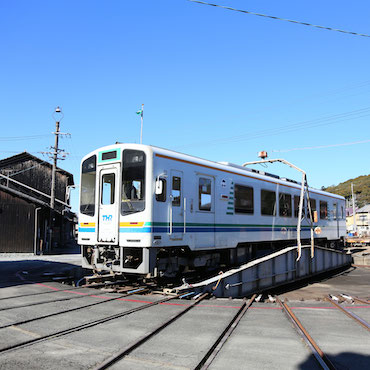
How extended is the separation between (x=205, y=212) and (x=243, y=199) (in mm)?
2283

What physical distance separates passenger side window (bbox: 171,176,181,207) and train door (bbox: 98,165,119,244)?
4.93ft

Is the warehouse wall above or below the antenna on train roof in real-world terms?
below

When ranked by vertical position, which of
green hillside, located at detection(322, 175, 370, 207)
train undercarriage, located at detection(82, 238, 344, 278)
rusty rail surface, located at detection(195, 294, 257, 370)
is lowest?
rusty rail surface, located at detection(195, 294, 257, 370)

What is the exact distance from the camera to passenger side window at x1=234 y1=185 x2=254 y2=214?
40.0 feet

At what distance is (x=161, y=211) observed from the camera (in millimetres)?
9320

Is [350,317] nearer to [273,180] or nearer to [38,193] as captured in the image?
[273,180]

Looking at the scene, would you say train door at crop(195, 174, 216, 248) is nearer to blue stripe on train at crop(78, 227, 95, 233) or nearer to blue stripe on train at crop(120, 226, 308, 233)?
blue stripe on train at crop(120, 226, 308, 233)

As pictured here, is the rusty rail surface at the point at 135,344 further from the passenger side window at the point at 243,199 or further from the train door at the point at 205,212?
the passenger side window at the point at 243,199

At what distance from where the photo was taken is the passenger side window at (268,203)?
13648 millimetres

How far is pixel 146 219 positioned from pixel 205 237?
2.37 m

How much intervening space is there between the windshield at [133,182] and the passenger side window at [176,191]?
0.91 meters

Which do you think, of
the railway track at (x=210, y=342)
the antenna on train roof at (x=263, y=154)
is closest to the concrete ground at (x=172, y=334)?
the railway track at (x=210, y=342)

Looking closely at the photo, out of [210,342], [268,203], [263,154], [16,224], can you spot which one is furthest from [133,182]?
[16,224]

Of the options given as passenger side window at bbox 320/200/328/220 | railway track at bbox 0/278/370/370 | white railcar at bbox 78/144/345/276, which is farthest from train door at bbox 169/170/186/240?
passenger side window at bbox 320/200/328/220
